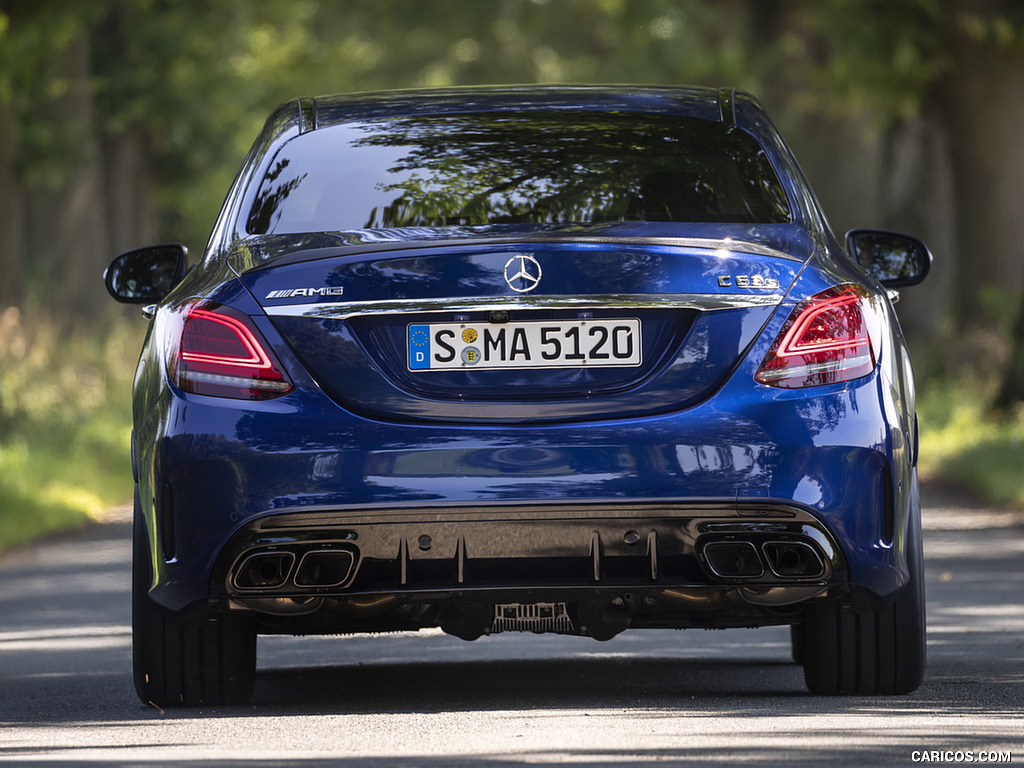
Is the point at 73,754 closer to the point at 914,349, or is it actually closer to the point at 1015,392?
the point at 1015,392

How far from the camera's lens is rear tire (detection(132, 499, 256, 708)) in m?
5.52

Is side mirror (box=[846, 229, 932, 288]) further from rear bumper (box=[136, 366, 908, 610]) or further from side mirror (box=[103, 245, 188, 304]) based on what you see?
side mirror (box=[103, 245, 188, 304])

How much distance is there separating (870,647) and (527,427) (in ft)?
4.19

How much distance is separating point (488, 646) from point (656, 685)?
1.41m

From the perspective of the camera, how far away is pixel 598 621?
5.48m

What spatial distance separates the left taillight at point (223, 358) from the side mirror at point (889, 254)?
6.93 feet

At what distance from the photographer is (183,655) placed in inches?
221

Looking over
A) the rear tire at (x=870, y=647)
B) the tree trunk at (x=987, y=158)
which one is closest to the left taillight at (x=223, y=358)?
the rear tire at (x=870, y=647)

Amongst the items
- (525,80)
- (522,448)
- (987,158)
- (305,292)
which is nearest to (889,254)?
(522,448)

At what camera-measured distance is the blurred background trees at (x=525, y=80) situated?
2056 cm

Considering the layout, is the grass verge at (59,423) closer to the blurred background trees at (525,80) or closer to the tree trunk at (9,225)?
the tree trunk at (9,225)

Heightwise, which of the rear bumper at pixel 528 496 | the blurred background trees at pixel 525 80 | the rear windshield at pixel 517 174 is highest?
the blurred background trees at pixel 525 80

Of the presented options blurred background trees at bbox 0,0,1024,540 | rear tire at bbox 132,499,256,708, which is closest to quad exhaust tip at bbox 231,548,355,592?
rear tire at bbox 132,499,256,708

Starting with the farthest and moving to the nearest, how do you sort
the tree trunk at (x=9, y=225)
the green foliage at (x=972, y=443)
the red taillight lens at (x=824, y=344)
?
the tree trunk at (x=9, y=225)
the green foliage at (x=972, y=443)
the red taillight lens at (x=824, y=344)
